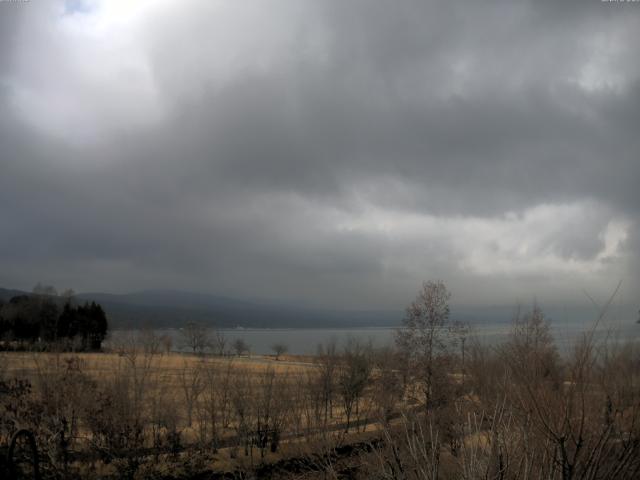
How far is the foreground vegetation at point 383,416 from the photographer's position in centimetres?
868

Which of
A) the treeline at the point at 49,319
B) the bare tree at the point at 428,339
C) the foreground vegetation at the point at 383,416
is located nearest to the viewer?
the foreground vegetation at the point at 383,416

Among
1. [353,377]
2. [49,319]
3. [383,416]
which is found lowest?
[353,377]

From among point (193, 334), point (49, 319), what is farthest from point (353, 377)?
point (193, 334)

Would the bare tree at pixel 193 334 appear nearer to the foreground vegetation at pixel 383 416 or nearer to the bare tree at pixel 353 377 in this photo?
the bare tree at pixel 353 377

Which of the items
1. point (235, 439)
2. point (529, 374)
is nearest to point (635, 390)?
point (529, 374)

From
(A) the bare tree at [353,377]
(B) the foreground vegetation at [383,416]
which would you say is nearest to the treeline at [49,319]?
(A) the bare tree at [353,377]

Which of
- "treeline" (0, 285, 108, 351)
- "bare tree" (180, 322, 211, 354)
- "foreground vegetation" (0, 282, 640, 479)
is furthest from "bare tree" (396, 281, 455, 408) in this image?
"bare tree" (180, 322, 211, 354)

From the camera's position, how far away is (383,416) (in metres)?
12.4

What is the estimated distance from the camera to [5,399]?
1956 cm

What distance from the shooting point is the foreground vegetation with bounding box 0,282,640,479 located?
8.68 metres

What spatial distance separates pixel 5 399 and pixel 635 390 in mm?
20937

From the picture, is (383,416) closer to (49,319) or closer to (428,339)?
(428,339)

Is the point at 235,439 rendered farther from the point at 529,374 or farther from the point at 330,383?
the point at 529,374

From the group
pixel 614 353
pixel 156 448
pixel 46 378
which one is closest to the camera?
pixel 614 353
